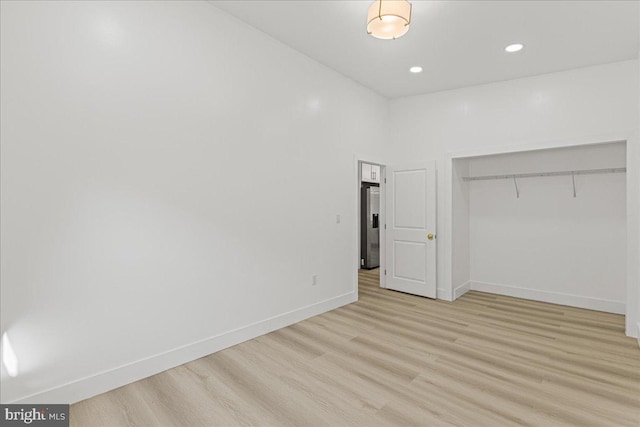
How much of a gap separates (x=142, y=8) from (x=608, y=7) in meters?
3.90

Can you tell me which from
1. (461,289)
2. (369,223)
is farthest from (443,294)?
(369,223)

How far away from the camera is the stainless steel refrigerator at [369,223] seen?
709cm

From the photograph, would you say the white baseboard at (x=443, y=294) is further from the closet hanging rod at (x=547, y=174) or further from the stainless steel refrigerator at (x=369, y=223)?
the stainless steel refrigerator at (x=369, y=223)

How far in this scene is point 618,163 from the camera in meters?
4.28

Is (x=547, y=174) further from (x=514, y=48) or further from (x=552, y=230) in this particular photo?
(x=514, y=48)

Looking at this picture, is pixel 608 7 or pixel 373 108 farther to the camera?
pixel 373 108

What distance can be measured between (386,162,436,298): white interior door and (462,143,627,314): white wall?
0.43 m

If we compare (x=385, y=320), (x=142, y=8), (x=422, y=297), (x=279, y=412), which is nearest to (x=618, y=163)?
(x=422, y=297)

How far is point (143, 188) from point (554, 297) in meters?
5.23

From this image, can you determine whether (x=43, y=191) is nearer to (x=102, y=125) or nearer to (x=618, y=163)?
(x=102, y=125)

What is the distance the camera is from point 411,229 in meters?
5.21

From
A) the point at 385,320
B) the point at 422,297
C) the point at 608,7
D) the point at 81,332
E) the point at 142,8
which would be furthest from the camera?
the point at 422,297

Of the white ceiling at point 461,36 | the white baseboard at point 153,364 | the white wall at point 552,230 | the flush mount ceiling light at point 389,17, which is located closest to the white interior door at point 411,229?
the white wall at point 552,230

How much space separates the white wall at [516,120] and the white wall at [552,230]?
1.25ft
